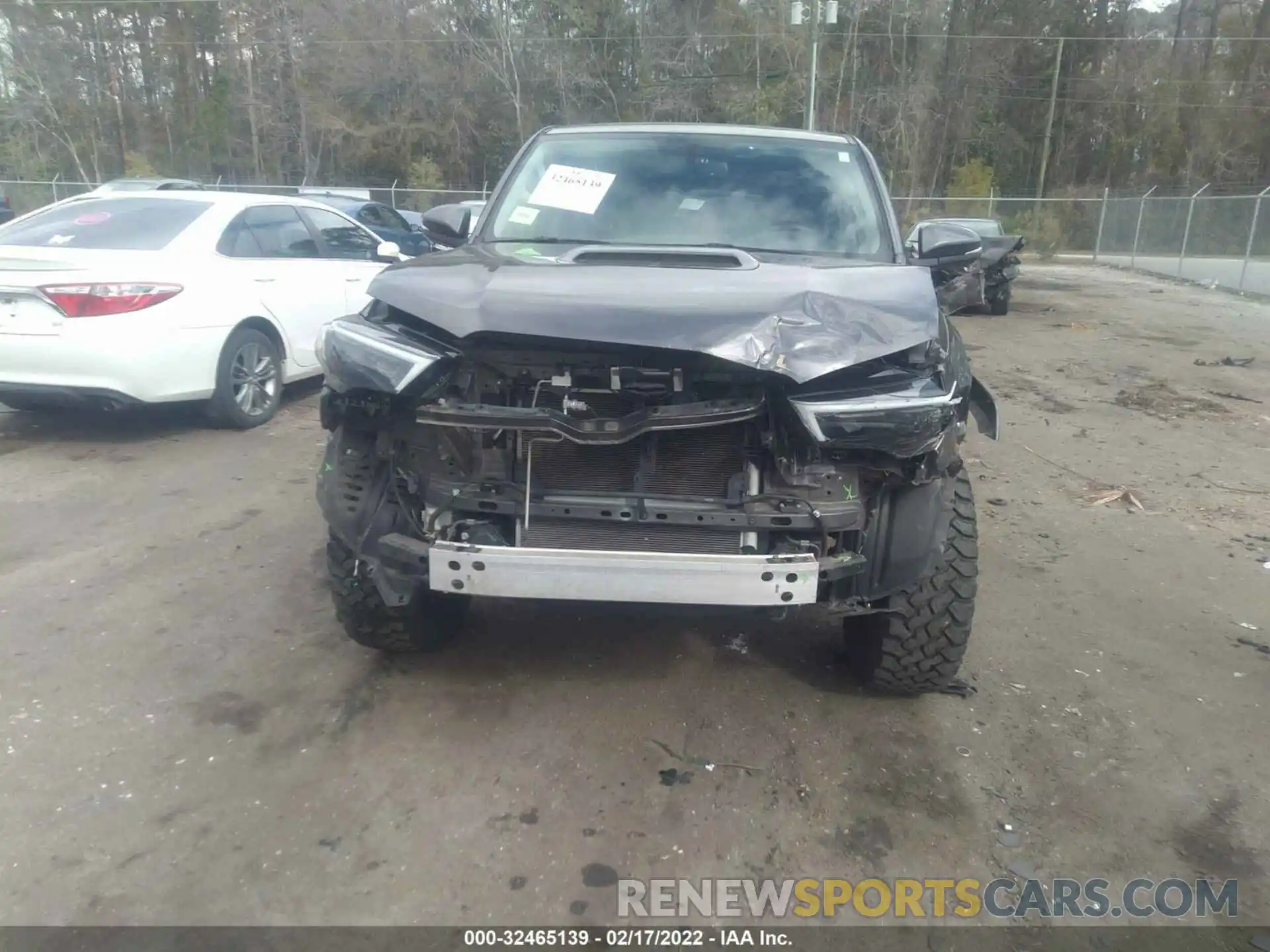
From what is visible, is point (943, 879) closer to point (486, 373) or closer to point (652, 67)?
point (486, 373)

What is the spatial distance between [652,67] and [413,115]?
991 centimetres

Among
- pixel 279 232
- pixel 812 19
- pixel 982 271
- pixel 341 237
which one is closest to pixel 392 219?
pixel 341 237

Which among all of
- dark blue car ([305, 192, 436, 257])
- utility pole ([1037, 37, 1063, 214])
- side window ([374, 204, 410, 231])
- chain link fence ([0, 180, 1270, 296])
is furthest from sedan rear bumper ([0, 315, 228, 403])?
utility pole ([1037, 37, 1063, 214])

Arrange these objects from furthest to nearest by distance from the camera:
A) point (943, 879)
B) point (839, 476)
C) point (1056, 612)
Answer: point (1056, 612)
point (839, 476)
point (943, 879)

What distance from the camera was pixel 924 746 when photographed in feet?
10.2

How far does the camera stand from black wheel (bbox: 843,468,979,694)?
3125 millimetres

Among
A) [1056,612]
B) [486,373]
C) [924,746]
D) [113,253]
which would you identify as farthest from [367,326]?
[113,253]

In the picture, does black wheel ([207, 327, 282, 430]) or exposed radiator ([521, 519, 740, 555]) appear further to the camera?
black wheel ([207, 327, 282, 430])

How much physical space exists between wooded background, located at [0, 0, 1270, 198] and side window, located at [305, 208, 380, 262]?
1209 inches

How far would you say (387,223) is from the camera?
14.1 meters

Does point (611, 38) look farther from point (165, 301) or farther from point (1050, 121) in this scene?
point (165, 301)

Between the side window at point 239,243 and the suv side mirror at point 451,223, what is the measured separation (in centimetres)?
262

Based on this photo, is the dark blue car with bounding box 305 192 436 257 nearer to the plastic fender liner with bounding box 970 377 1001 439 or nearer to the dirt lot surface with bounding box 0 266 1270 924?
the dirt lot surface with bounding box 0 266 1270 924

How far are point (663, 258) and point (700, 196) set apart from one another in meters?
0.93
